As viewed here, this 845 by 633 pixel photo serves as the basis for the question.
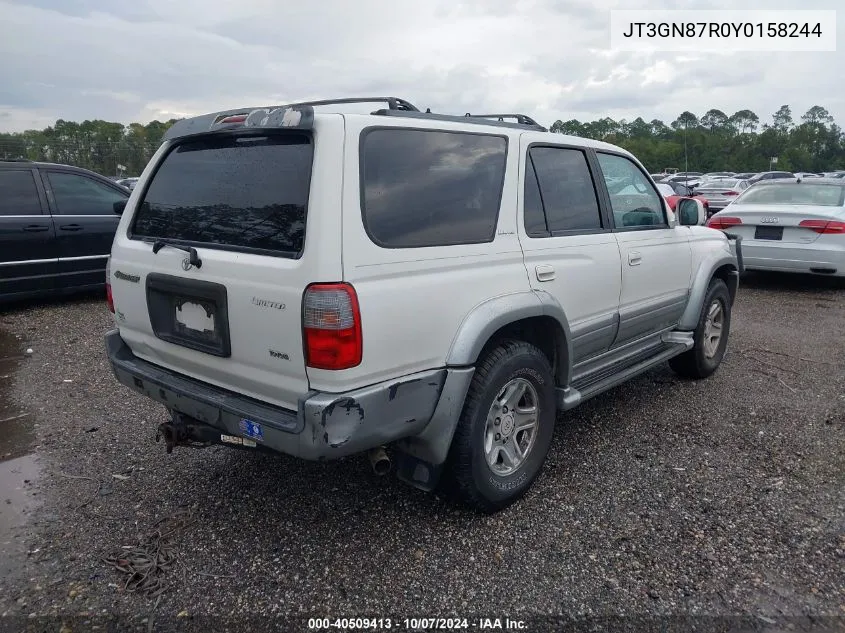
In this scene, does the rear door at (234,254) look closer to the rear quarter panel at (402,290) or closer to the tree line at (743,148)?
the rear quarter panel at (402,290)

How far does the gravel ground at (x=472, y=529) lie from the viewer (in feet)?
8.15

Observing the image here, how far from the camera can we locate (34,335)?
6.32 m

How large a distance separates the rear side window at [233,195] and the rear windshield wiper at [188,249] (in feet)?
0.20

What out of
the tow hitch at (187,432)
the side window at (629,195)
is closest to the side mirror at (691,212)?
Answer: the side window at (629,195)

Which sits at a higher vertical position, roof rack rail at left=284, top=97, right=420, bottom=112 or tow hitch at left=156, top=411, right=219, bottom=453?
roof rack rail at left=284, top=97, right=420, bottom=112

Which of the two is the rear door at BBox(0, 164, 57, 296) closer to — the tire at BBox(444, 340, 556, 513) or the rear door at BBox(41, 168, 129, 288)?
the rear door at BBox(41, 168, 129, 288)

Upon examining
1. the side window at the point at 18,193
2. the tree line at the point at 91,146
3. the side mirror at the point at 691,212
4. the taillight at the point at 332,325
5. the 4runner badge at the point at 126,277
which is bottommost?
the taillight at the point at 332,325

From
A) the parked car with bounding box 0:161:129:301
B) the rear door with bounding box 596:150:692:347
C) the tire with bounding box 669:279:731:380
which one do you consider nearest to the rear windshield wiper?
the rear door with bounding box 596:150:692:347

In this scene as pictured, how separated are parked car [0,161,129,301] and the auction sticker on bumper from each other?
5.51 metres

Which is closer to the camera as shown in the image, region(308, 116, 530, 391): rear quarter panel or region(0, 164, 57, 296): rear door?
region(308, 116, 530, 391): rear quarter panel

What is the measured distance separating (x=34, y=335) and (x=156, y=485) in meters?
3.88

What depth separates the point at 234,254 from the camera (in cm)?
261

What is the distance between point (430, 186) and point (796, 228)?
691 centimetres

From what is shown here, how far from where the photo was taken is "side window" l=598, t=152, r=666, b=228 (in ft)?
13.0
